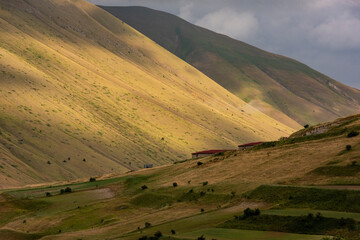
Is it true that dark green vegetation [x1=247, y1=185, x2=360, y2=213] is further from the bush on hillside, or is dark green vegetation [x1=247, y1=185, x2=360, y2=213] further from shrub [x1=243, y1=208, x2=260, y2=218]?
the bush on hillside

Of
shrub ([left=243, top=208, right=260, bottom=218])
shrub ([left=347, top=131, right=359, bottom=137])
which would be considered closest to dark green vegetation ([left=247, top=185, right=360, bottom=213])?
shrub ([left=243, top=208, right=260, bottom=218])

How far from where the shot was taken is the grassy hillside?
1866 inches

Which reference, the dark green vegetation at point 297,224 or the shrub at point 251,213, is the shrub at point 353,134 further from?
the dark green vegetation at point 297,224

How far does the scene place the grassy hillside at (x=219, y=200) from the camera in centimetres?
4741

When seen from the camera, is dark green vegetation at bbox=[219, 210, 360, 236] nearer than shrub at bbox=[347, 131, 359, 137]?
Yes

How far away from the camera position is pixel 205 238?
44.6 metres

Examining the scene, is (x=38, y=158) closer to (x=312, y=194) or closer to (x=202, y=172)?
(x=202, y=172)

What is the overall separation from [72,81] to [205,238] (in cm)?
16191

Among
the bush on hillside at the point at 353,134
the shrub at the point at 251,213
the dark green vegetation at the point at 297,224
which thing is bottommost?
the dark green vegetation at the point at 297,224

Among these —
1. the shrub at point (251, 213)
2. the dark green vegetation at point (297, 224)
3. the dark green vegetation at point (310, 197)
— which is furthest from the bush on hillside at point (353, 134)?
the dark green vegetation at point (297, 224)

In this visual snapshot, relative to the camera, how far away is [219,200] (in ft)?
218

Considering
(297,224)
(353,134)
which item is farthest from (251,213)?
(353,134)

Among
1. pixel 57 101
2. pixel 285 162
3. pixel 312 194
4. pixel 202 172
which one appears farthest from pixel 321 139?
pixel 57 101

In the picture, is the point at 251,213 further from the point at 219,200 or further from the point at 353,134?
the point at 353,134
